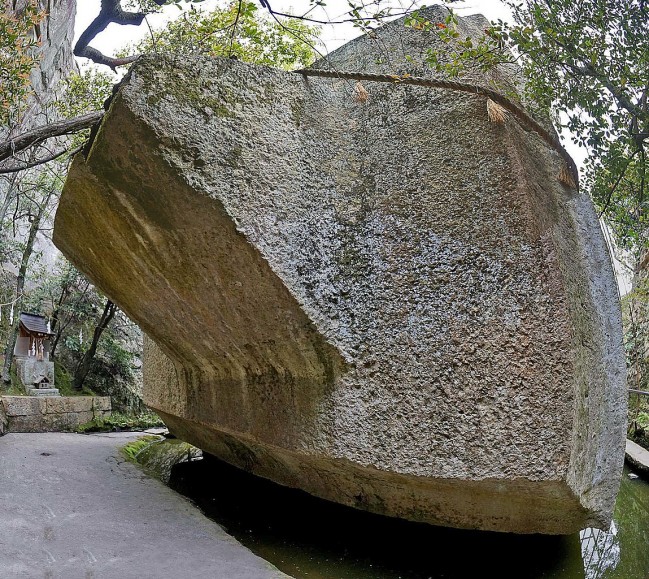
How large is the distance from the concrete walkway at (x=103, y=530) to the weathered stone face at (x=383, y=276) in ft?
2.41

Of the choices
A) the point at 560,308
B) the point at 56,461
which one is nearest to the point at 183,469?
the point at 56,461

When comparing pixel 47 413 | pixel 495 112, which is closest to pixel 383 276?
pixel 495 112

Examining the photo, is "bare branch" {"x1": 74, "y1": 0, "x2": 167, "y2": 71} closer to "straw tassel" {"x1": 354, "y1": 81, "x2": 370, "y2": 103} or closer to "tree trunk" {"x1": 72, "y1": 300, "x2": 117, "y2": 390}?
"tree trunk" {"x1": 72, "y1": 300, "x2": 117, "y2": 390}

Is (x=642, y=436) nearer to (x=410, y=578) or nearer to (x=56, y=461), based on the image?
(x=410, y=578)

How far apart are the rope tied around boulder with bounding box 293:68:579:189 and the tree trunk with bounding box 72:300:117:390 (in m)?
8.52

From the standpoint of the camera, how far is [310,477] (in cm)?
389

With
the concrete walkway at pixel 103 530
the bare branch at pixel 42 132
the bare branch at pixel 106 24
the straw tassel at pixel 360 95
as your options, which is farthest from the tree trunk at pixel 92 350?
the straw tassel at pixel 360 95

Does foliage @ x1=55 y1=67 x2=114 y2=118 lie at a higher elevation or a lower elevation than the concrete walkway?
higher

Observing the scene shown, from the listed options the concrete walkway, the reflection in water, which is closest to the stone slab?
the concrete walkway

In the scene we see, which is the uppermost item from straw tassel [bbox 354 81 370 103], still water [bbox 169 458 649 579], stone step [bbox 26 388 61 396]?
straw tassel [bbox 354 81 370 103]

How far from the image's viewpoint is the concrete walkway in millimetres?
2740

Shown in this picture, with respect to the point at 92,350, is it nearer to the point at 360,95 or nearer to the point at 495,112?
the point at 360,95

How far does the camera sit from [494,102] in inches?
133

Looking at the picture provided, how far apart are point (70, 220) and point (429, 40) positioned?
2860 millimetres
